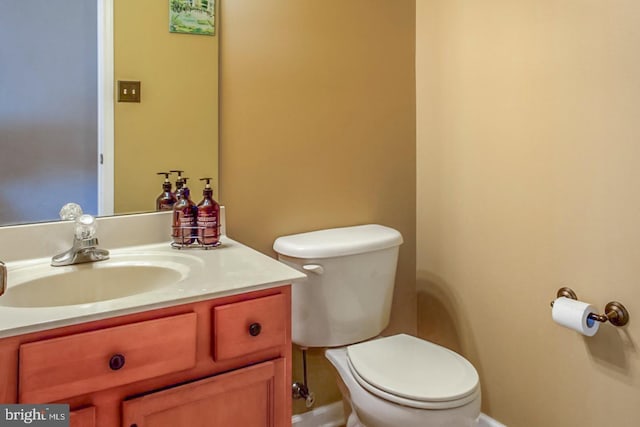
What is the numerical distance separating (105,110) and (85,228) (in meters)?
0.36

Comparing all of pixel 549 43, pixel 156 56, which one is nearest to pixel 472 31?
pixel 549 43

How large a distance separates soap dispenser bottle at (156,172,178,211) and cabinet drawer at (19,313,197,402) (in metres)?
0.56

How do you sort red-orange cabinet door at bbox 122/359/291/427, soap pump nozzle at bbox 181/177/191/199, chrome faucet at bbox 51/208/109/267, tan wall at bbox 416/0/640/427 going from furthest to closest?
soap pump nozzle at bbox 181/177/191/199 → tan wall at bbox 416/0/640/427 → chrome faucet at bbox 51/208/109/267 → red-orange cabinet door at bbox 122/359/291/427

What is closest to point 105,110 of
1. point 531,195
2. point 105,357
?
point 105,357

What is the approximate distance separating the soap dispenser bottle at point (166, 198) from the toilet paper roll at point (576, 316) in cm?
117

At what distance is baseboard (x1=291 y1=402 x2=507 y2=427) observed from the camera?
1.85m

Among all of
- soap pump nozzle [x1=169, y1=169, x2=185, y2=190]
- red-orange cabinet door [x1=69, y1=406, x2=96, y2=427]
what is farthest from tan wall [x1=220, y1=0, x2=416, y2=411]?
red-orange cabinet door [x1=69, y1=406, x2=96, y2=427]

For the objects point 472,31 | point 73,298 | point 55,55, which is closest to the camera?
point 73,298

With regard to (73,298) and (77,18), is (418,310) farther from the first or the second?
(77,18)

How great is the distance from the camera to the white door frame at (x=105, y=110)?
1.43 meters

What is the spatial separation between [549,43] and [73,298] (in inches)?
59.9

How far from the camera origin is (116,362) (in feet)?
3.21

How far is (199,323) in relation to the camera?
1085mm

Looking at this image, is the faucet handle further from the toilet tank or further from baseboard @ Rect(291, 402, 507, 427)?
baseboard @ Rect(291, 402, 507, 427)
